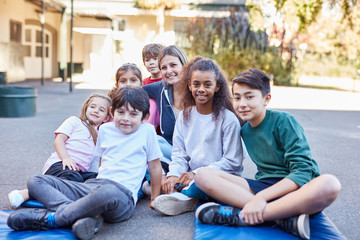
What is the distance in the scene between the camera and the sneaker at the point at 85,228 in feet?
7.76

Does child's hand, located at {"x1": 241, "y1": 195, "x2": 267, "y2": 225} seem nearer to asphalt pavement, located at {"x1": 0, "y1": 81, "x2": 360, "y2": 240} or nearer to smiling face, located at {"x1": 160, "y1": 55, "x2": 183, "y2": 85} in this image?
asphalt pavement, located at {"x1": 0, "y1": 81, "x2": 360, "y2": 240}

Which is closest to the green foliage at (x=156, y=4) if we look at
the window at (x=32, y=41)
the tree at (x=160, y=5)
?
the tree at (x=160, y=5)

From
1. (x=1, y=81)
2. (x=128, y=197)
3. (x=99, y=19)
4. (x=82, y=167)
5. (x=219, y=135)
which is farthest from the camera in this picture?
(x=99, y=19)

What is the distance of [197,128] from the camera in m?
3.22

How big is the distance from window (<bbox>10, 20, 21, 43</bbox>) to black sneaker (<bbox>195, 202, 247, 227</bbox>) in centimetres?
1463

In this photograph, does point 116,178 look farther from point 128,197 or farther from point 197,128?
point 197,128

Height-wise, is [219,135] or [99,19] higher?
[99,19]

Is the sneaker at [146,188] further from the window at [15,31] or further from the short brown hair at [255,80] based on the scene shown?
the window at [15,31]

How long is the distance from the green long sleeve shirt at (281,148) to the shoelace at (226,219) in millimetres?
398

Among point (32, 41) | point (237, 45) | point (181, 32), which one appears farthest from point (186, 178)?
point (181, 32)

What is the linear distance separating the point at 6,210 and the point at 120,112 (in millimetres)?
985

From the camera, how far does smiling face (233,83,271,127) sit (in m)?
2.79

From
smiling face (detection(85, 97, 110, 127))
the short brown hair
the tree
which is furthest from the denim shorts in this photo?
the tree

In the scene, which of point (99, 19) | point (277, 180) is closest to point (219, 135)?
point (277, 180)
